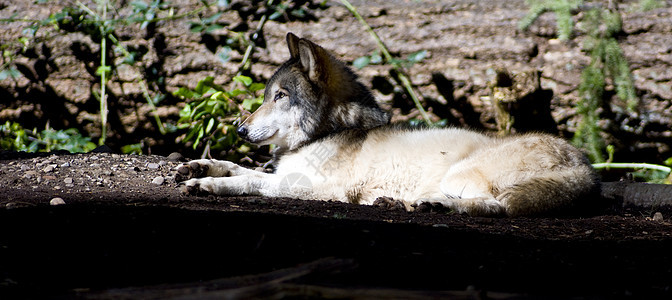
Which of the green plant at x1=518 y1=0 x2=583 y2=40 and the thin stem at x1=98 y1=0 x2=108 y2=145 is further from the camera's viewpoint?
the thin stem at x1=98 y1=0 x2=108 y2=145

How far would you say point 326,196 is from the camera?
5.12 meters

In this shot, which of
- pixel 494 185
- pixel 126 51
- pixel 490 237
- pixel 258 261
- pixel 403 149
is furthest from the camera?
pixel 126 51

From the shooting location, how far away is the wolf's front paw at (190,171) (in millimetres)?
5098

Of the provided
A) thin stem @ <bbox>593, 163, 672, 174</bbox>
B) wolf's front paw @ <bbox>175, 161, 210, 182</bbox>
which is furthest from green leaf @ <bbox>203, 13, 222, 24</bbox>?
thin stem @ <bbox>593, 163, 672, 174</bbox>

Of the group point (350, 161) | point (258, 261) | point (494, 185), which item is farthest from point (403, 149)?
point (258, 261)

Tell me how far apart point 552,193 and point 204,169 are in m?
2.75

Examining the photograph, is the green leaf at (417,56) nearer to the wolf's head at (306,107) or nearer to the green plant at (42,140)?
the wolf's head at (306,107)

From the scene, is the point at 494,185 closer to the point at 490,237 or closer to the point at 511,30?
the point at 490,237

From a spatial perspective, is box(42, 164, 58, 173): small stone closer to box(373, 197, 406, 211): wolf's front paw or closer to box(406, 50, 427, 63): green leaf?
box(373, 197, 406, 211): wolf's front paw

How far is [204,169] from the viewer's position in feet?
17.0

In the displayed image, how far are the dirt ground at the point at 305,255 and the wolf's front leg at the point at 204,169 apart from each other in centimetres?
121

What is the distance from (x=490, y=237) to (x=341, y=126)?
8.18 feet

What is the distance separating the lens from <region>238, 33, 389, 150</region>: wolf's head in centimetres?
539

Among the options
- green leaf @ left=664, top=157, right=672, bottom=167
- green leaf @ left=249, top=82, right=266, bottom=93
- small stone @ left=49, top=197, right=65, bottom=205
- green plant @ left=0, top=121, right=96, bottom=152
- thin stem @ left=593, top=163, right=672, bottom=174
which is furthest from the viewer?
green plant @ left=0, top=121, right=96, bottom=152
